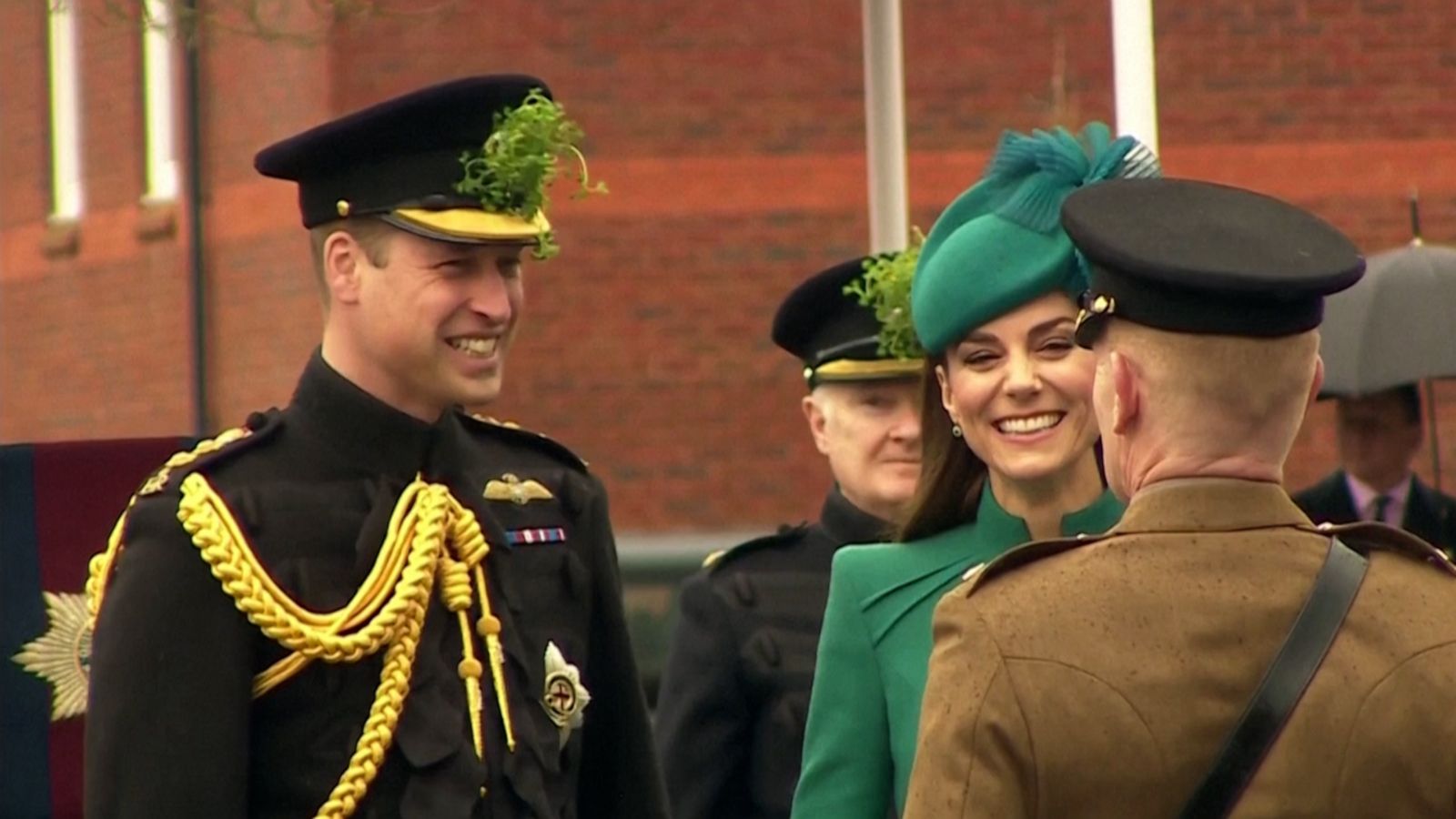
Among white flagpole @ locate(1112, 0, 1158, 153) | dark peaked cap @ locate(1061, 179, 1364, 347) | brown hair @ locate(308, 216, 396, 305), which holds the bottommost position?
dark peaked cap @ locate(1061, 179, 1364, 347)

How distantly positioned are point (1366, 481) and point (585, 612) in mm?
3847

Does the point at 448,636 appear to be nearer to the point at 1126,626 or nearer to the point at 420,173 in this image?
the point at 420,173

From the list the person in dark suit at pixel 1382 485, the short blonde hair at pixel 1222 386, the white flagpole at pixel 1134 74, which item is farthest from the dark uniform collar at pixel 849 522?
the short blonde hair at pixel 1222 386

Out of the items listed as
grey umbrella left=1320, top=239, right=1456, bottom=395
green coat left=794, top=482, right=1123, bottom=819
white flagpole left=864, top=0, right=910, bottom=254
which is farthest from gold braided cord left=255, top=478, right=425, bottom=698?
grey umbrella left=1320, top=239, right=1456, bottom=395

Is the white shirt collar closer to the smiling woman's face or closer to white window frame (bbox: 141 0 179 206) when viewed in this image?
the smiling woman's face

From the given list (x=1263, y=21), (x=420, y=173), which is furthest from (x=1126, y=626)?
(x=1263, y=21)

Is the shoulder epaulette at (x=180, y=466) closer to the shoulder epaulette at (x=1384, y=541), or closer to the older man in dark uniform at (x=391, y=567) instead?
the older man in dark uniform at (x=391, y=567)

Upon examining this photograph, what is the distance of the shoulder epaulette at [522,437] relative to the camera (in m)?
4.58

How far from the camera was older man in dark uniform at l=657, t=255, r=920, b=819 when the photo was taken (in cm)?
566

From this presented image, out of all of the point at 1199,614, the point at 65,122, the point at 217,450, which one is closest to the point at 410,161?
the point at 217,450

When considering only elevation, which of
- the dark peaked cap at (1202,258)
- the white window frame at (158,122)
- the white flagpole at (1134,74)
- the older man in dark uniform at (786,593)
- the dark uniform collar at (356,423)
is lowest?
the older man in dark uniform at (786,593)

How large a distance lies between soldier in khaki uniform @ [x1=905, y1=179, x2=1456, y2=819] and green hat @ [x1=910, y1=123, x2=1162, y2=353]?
3.50 ft

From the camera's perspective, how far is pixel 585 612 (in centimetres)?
445

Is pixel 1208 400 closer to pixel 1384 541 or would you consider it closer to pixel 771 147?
pixel 1384 541
